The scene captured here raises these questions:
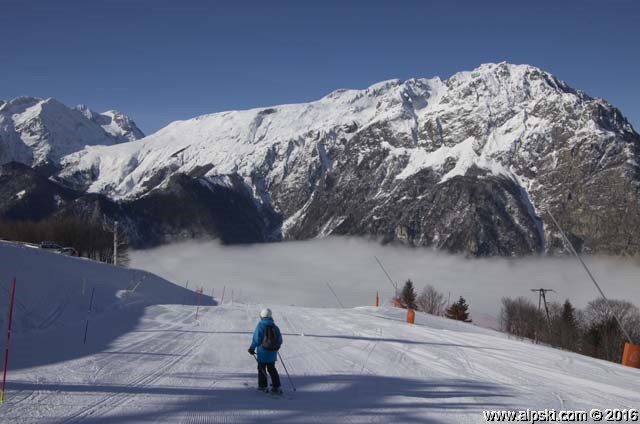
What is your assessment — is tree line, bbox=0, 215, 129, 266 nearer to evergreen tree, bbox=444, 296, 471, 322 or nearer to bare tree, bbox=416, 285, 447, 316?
evergreen tree, bbox=444, 296, 471, 322

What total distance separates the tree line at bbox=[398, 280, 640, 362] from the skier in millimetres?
Answer: 39238

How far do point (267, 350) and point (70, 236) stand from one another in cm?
10385

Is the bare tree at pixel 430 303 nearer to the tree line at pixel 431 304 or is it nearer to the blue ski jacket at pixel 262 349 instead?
the tree line at pixel 431 304

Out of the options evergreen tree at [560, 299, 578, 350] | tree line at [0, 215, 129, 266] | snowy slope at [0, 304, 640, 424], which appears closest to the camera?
snowy slope at [0, 304, 640, 424]

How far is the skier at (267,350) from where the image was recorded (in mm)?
12281

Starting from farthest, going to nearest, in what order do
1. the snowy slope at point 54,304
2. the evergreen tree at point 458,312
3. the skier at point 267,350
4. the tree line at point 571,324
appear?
1. the evergreen tree at point 458,312
2. the tree line at point 571,324
3. the snowy slope at point 54,304
4. the skier at point 267,350

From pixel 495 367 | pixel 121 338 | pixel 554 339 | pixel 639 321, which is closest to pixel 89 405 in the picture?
pixel 121 338

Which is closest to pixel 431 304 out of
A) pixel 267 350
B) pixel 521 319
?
pixel 521 319

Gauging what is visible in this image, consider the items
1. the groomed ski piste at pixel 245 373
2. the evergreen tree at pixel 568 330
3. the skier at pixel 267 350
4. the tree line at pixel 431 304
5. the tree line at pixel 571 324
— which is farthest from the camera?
the tree line at pixel 431 304

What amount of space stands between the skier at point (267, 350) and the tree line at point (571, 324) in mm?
39238

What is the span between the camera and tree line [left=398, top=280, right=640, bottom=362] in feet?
239

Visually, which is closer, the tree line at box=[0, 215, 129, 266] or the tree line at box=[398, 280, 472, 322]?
the tree line at box=[398, 280, 472, 322]

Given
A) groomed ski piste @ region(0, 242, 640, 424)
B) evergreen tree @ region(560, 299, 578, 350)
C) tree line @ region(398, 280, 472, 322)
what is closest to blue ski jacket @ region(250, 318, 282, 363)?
groomed ski piste @ region(0, 242, 640, 424)

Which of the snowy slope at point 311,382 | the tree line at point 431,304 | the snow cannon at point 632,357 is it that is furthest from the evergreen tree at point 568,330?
the snowy slope at point 311,382
